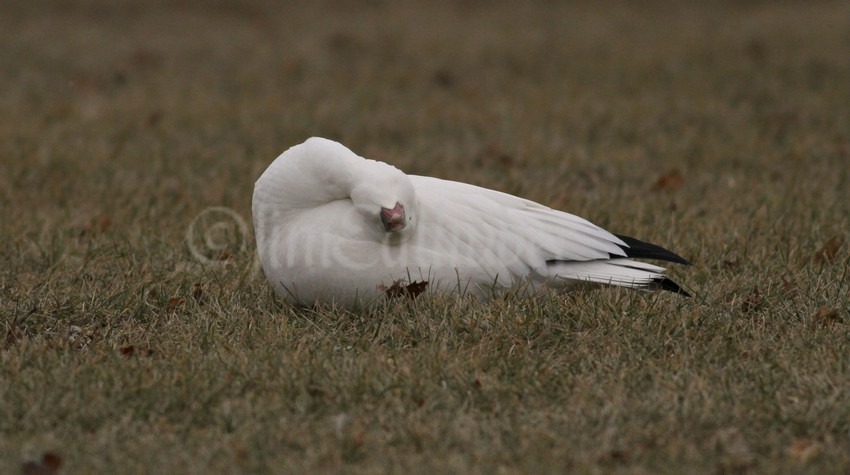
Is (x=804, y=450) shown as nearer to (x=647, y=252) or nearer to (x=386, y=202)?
(x=647, y=252)

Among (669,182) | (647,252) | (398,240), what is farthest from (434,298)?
(669,182)

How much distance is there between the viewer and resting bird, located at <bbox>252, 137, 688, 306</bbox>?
13.4 feet

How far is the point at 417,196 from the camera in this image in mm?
4297

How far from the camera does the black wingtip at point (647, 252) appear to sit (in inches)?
169

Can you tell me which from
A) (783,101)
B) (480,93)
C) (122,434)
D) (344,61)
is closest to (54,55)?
(344,61)

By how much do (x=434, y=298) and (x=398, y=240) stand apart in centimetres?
26

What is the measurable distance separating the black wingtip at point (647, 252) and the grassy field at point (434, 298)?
177 mm

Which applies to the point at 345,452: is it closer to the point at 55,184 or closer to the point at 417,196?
the point at 417,196

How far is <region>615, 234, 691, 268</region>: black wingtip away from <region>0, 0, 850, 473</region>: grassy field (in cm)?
18

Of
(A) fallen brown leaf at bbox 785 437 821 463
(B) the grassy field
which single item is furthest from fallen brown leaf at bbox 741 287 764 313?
(A) fallen brown leaf at bbox 785 437 821 463

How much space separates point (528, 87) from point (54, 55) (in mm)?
5081

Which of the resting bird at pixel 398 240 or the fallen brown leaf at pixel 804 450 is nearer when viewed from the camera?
the fallen brown leaf at pixel 804 450

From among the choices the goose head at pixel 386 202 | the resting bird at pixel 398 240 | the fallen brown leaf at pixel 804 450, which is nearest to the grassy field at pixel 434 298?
the fallen brown leaf at pixel 804 450

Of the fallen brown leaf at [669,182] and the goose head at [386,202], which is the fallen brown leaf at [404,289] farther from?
the fallen brown leaf at [669,182]
